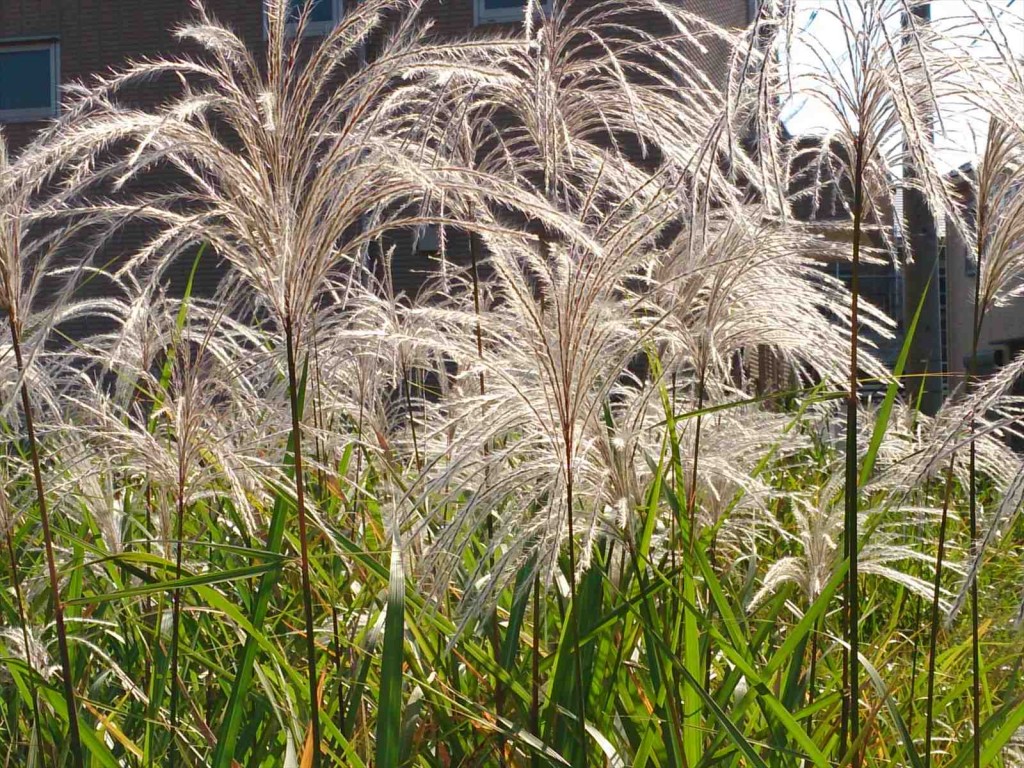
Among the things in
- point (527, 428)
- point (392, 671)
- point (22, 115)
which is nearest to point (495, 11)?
point (22, 115)

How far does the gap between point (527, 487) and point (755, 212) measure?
2.24ft

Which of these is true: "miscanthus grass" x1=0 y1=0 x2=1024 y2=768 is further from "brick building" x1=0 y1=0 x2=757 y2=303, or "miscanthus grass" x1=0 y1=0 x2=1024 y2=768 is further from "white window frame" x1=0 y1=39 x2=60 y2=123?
"white window frame" x1=0 y1=39 x2=60 y2=123

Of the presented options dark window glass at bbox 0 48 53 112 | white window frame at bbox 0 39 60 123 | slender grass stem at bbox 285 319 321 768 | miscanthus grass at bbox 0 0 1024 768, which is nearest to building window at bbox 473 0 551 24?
white window frame at bbox 0 39 60 123

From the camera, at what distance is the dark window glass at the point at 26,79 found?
50.0 feet

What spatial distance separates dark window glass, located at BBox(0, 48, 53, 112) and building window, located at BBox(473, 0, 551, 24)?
5.94m

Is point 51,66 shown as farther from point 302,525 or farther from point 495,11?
point 302,525

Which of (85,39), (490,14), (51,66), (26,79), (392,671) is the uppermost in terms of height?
(490,14)

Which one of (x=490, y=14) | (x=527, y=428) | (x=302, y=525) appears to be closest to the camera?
(x=302, y=525)

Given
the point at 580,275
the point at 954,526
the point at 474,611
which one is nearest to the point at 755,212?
the point at 580,275

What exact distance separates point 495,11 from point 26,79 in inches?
257

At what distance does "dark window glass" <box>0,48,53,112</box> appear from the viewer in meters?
15.2

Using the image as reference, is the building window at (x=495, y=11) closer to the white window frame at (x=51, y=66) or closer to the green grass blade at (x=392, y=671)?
the white window frame at (x=51, y=66)

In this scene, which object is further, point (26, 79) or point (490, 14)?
point (26, 79)

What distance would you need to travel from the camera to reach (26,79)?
50.2 feet
